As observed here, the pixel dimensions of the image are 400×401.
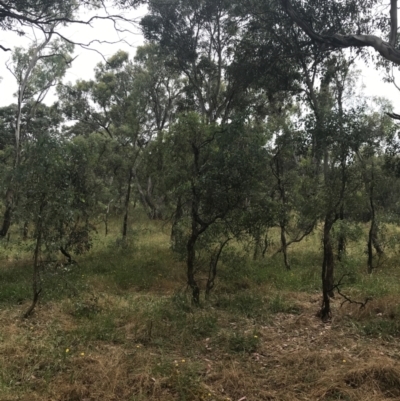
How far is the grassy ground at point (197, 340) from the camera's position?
207 inches

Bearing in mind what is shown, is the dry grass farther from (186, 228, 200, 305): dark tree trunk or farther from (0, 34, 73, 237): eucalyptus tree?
(0, 34, 73, 237): eucalyptus tree

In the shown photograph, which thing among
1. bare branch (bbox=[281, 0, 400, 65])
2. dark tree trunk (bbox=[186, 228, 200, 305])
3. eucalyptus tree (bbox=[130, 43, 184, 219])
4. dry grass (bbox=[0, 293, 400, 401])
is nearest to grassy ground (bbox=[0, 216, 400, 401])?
dry grass (bbox=[0, 293, 400, 401])

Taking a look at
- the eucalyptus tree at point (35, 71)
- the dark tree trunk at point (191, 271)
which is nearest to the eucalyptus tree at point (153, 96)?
the eucalyptus tree at point (35, 71)

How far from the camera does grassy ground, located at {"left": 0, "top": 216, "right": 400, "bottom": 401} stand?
5246 millimetres

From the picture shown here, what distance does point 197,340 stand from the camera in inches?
281

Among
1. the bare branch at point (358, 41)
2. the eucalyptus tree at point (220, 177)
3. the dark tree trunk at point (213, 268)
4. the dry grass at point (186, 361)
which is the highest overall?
the bare branch at point (358, 41)

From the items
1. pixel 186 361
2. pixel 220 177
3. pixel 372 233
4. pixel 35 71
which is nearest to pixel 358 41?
pixel 220 177

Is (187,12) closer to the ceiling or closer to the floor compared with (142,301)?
closer to the ceiling

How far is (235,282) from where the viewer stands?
11609 mm

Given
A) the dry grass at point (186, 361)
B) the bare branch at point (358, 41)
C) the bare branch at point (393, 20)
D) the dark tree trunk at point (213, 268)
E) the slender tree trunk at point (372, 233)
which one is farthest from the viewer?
the slender tree trunk at point (372, 233)

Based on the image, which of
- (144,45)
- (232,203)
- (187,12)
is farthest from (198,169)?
(144,45)

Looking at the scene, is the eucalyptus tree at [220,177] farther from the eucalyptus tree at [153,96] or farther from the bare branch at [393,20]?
the eucalyptus tree at [153,96]

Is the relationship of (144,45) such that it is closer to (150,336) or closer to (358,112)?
(358,112)

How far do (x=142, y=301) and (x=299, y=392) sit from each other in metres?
5.22
